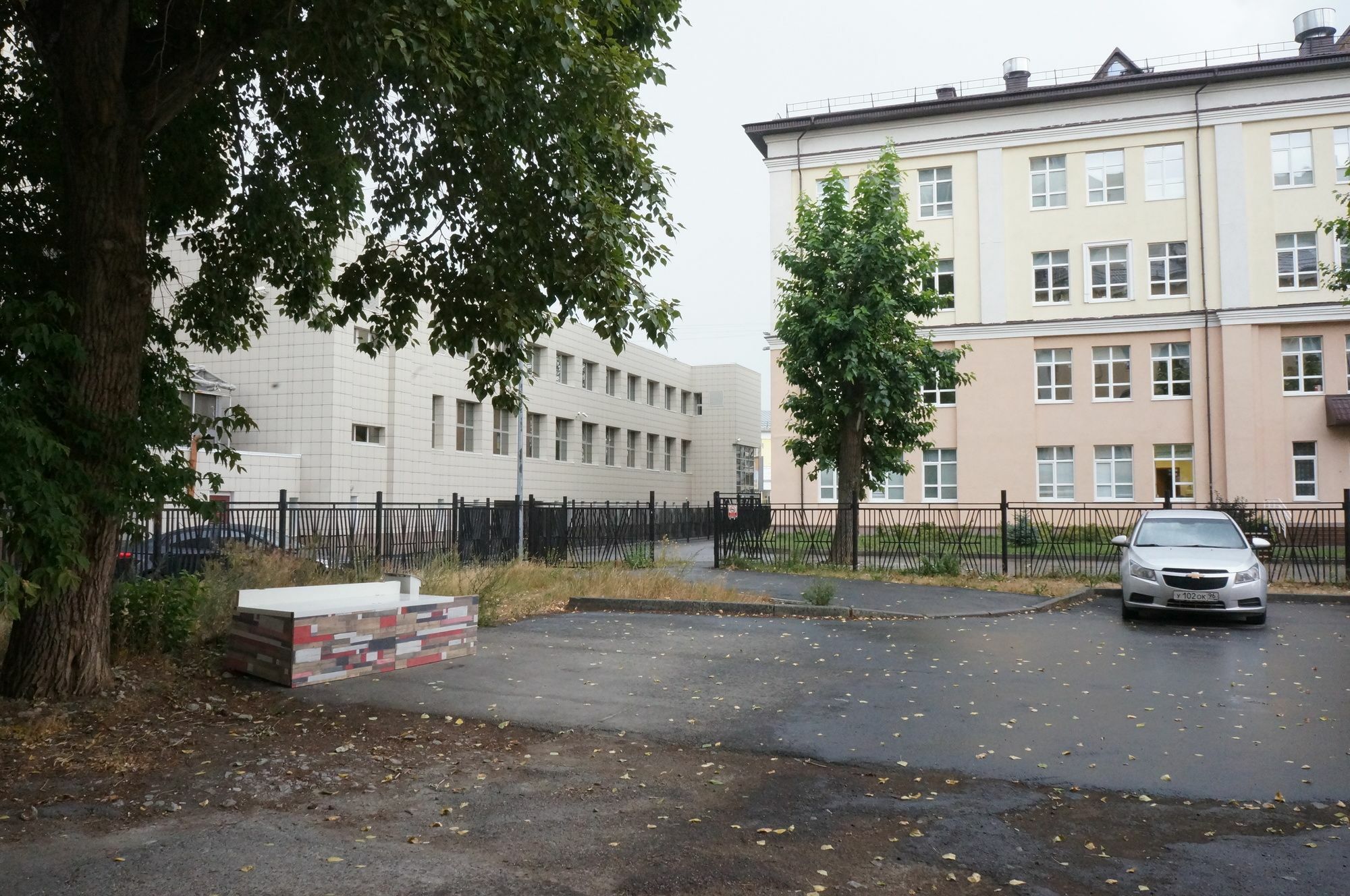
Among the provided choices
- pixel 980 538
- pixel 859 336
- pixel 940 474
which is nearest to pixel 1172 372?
pixel 940 474

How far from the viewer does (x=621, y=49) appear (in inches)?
340

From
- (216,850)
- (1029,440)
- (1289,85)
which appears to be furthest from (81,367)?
(1289,85)

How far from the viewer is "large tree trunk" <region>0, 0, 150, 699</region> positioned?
756 centimetres

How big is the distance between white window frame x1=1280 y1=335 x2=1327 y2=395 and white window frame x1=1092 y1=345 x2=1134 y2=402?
184 inches

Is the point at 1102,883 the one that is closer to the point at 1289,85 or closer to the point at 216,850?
the point at 216,850

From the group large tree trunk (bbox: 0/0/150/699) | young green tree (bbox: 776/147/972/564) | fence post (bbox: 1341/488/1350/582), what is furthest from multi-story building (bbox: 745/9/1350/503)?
large tree trunk (bbox: 0/0/150/699)

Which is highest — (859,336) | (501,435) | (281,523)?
(859,336)

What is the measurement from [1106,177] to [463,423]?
1021 inches

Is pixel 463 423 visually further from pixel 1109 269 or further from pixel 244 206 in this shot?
pixel 244 206

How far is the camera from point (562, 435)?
4962 cm

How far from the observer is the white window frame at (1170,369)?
35688 millimetres

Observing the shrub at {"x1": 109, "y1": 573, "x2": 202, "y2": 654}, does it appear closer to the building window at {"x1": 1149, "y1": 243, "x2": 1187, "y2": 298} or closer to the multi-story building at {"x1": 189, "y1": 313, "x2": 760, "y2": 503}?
the multi-story building at {"x1": 189, "y1": 313, "x2": 760, "y2": 503}

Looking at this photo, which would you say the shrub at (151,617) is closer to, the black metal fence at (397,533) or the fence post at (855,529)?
the black metal fence at (397,533)

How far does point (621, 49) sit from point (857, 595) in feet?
35.4
